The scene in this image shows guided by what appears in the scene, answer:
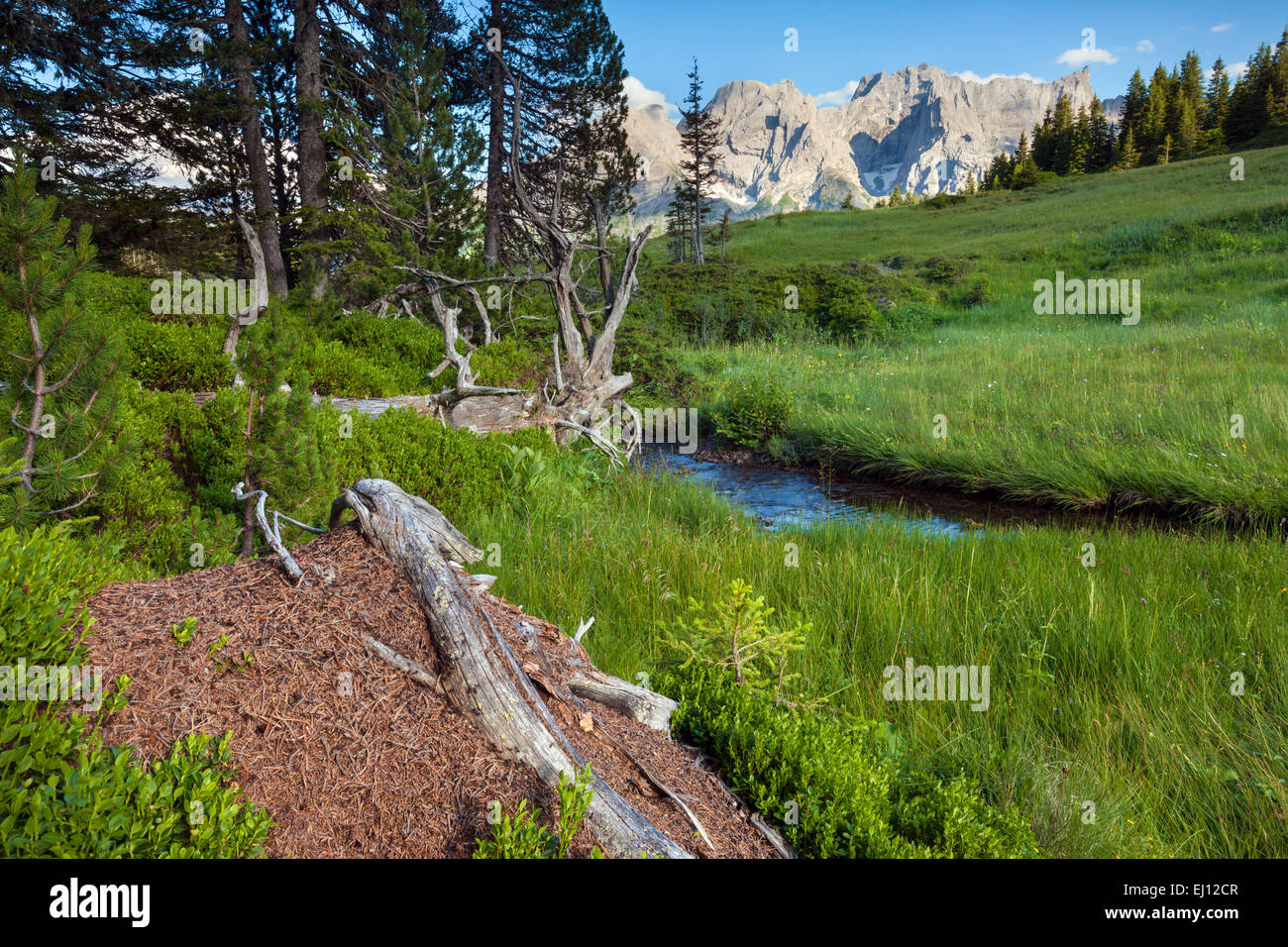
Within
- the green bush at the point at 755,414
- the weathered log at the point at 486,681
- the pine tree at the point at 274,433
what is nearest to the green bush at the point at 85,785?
the weathered log at the point at 486,681

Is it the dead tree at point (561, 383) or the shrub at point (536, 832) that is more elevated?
the dead tree at point (561, 383)

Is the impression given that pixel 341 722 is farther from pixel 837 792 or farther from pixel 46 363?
pixel 46 363

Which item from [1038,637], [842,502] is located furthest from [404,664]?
[842,502]

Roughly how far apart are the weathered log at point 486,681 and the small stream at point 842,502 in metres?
5.25

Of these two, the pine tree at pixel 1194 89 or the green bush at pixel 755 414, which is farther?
the pine tree at pixel 1194 89

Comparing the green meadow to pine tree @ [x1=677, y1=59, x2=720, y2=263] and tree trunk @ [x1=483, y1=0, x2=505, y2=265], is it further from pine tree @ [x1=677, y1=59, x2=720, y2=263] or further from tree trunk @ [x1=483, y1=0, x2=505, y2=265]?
pine tree @ [x1=677, y1=59, x2=720, y2=263]

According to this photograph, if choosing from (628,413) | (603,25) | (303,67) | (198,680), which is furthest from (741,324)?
(198,680)

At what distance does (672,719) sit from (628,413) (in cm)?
788

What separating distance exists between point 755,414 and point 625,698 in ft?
33.4

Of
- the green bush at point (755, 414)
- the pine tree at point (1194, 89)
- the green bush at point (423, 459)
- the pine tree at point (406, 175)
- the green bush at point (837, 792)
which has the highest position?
the pine tree at point (1194, 89)

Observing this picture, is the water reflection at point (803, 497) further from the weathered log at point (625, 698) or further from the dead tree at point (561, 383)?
the weathered log at point (625, 698)

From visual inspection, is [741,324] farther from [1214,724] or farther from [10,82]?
[1214,724]

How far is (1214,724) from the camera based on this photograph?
3.32 m

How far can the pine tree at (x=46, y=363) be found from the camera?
3287 mm
